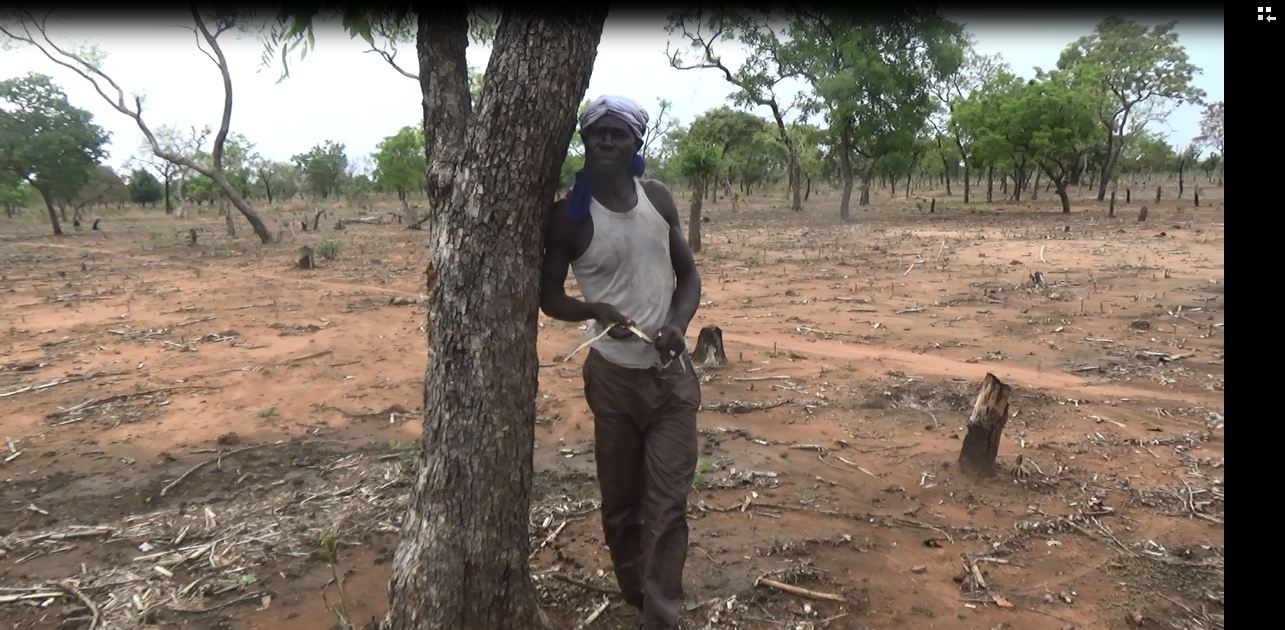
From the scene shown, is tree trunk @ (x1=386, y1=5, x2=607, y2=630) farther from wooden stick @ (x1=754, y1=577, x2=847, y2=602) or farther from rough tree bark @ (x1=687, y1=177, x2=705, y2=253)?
rough tree bark @ (x1=687, y1=177, x2=705, y2=253)

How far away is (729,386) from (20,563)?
4.41m

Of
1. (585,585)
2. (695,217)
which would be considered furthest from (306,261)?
(585,585)

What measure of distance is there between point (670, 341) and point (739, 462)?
6.82 ft

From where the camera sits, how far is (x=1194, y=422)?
15.4 ft

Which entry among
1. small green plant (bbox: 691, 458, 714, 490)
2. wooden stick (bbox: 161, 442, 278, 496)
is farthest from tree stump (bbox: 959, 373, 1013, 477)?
wooden stick (bbox: 161, 442, 278, 496)

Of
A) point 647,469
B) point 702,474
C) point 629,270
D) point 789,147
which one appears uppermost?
point 789,147

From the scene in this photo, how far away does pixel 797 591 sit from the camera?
289 centimetres

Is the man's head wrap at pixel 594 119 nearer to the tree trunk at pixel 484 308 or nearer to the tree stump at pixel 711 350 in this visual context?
the tree trunk at pixel 484 308

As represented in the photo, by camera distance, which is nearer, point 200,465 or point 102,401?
point 200,465

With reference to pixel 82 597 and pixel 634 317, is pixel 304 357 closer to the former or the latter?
pixel 82 597

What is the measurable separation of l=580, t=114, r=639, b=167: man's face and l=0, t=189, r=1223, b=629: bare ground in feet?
4.99

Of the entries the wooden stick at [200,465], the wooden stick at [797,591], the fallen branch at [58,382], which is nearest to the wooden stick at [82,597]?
the wooden stick at [200,465]

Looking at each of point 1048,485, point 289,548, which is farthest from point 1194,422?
point 289,548
